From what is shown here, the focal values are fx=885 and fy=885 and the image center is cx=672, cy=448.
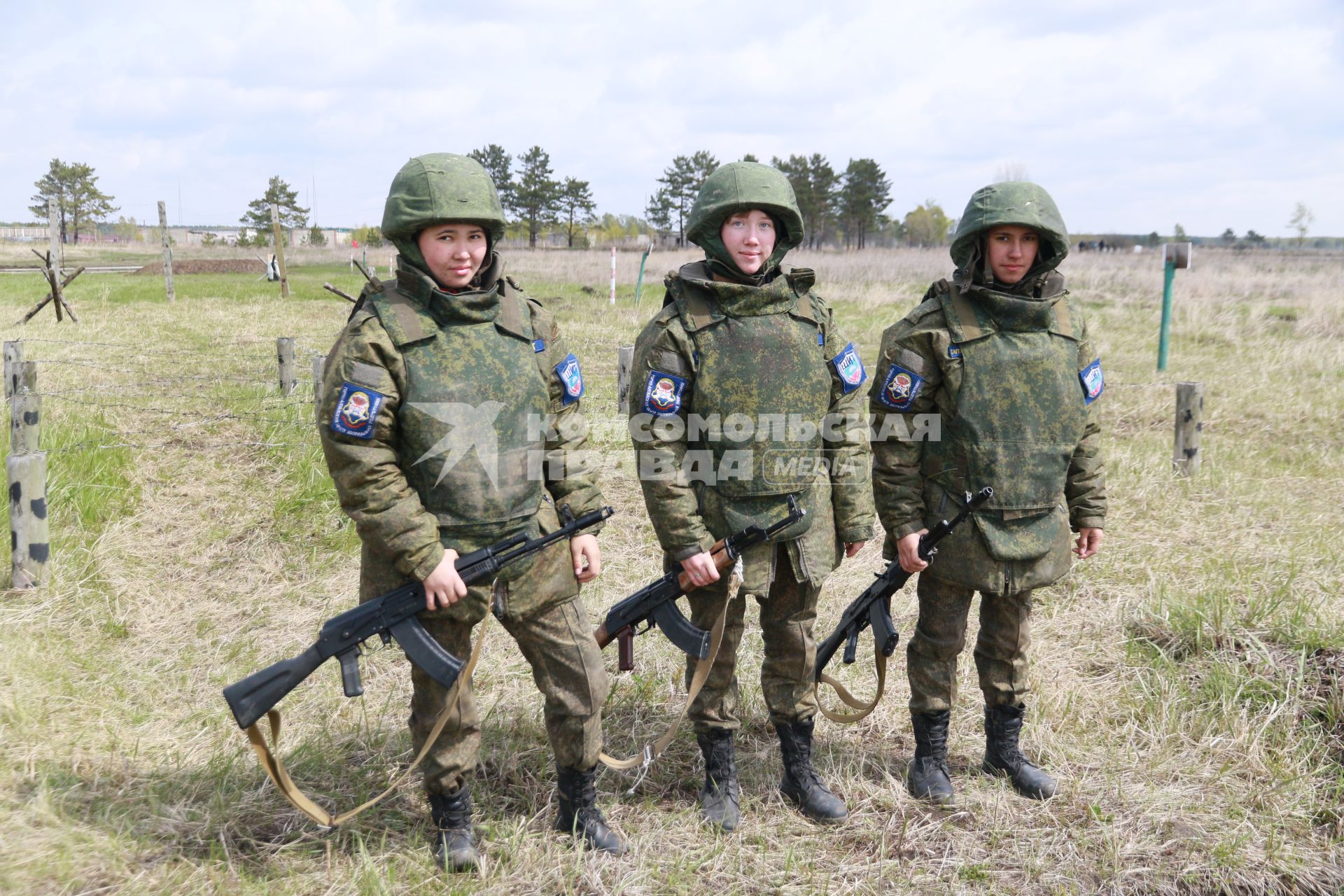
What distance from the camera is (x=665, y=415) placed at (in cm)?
280

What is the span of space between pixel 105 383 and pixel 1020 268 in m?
8.32

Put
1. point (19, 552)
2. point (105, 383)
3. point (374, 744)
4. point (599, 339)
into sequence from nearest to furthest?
1. point (374, 744)
2. point (19, 552)
3. point (105, 383)
4. point (599, 339)

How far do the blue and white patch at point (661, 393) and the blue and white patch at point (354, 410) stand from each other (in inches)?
32.2

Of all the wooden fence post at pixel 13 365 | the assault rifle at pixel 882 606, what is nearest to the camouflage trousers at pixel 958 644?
the assault rifle at pixel 882 606

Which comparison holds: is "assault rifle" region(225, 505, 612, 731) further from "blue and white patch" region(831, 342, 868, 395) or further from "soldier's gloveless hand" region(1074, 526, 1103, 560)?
"soldier's gloveless hand" region(1074, 526, 1103, 560)

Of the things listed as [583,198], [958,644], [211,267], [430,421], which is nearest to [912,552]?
[958,644]

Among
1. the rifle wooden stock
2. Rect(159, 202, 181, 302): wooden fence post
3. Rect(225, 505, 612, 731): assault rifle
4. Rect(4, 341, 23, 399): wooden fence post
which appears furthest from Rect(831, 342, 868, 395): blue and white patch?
Rect(159, 202, 181, 302): wooden fence post

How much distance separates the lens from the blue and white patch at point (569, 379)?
2801mm

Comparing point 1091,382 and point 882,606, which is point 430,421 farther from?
point 1091,382

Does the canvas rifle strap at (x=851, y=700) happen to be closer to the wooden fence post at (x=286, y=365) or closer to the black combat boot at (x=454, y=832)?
the black combat boot at (x=454, y=832)

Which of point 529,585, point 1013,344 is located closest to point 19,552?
point 529,585

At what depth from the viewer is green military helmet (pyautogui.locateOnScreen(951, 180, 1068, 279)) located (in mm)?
2936

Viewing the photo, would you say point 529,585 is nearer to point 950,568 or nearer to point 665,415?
point 665,415

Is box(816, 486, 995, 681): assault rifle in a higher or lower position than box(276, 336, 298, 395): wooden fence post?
lower
